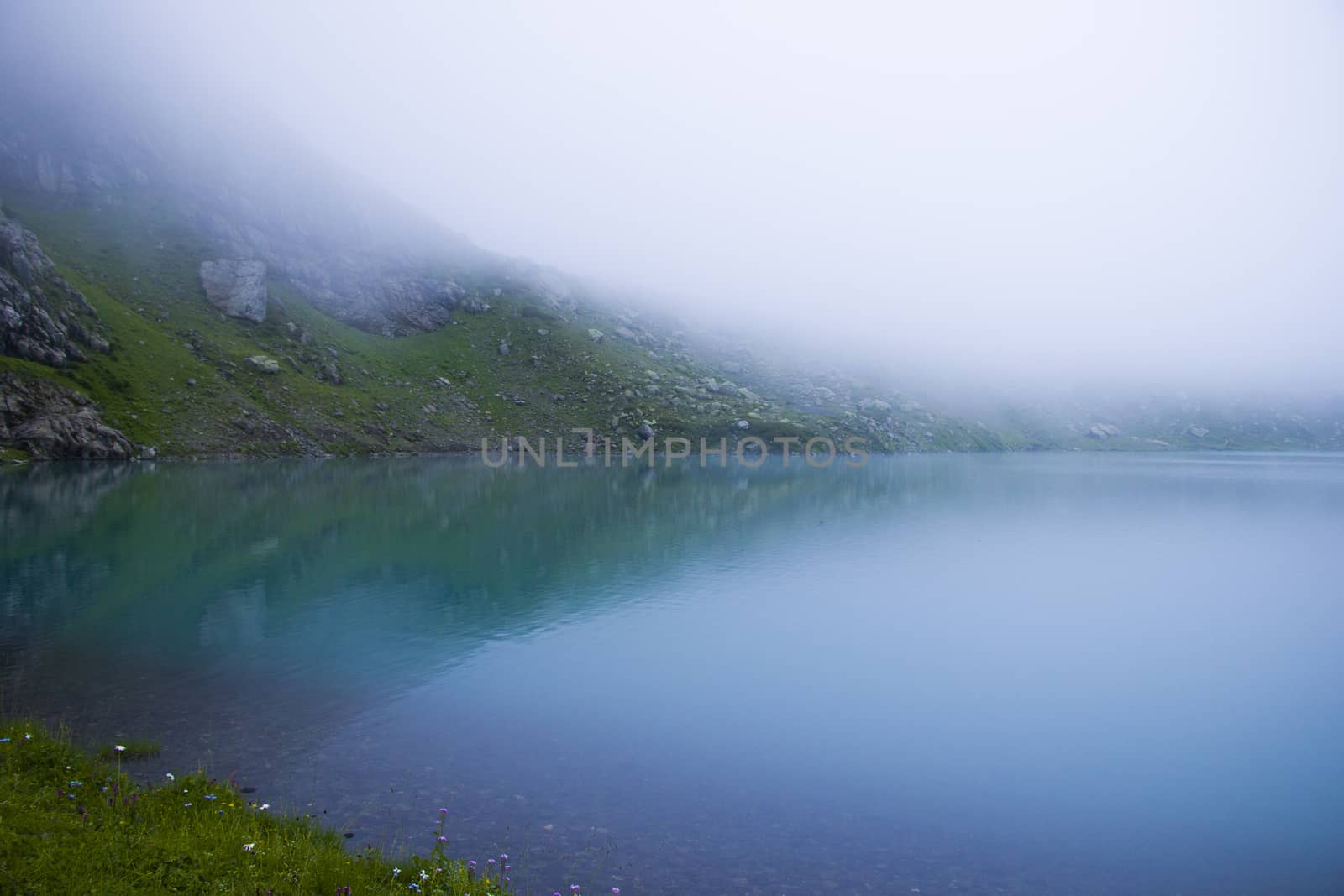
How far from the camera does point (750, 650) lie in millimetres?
28547

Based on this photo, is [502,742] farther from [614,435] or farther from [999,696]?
[614,435]

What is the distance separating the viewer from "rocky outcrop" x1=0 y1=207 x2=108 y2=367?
9644cm

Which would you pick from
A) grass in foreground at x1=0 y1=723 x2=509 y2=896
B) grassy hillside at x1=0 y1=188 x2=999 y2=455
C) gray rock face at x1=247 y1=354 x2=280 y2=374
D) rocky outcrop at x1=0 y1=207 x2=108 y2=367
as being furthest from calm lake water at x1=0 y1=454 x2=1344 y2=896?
gray rock face at x1=247 y1=354 x2=280 y2=374

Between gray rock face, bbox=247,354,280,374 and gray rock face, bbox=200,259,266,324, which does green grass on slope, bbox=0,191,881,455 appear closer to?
gray rock face, bbox=247,354,280,374

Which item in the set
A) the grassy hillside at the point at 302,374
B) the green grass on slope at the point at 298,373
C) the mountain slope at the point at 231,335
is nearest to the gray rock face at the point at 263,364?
the mountain slope at the point at 231,335

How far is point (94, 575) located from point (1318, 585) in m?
70.7

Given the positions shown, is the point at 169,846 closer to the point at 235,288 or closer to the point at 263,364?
the point at 263,364

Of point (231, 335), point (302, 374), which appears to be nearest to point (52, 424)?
point (231, 335)

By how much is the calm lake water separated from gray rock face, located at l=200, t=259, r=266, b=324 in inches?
3873

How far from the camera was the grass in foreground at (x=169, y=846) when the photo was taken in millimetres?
9211

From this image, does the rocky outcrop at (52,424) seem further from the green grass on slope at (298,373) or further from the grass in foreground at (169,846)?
the grass in foreground at (169,846)

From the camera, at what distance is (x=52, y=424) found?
303ft

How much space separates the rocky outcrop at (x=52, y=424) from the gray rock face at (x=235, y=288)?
4971 cm

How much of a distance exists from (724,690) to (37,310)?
123686 millimetres
